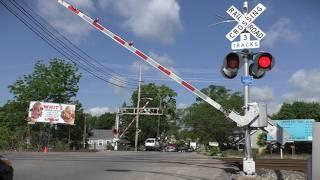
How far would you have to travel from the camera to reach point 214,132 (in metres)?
88.2

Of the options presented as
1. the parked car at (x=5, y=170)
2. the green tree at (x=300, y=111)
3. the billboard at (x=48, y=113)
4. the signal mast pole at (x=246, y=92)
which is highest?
the green tree at (x=300, y=111)

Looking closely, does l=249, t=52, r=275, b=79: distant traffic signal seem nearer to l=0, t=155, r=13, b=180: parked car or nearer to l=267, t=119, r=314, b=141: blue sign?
l=0, t=155, r=13, b=180: parked car

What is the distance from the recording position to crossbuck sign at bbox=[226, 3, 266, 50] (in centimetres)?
1459

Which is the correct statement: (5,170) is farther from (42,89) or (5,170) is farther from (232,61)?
(42,89)

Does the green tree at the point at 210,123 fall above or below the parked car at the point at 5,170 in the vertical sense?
above

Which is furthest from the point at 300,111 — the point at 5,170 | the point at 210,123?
the point at 5,170

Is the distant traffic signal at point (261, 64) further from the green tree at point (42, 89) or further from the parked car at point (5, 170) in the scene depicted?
the green tree at point (42, 89)

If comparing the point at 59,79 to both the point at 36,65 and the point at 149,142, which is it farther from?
the point at 149,142

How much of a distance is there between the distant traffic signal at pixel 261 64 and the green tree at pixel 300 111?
76.8 m

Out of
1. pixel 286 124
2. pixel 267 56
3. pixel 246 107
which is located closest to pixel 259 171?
pixel 246 107

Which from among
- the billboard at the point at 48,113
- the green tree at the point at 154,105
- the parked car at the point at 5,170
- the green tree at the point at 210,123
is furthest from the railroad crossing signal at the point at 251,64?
the green tree at the point at 154,105

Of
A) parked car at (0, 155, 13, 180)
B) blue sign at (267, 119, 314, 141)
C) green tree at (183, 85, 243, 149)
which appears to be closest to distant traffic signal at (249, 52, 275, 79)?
parked car at (0, 155, 13, 180)

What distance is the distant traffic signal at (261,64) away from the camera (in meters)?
13.5

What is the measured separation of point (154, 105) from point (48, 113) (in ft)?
204
